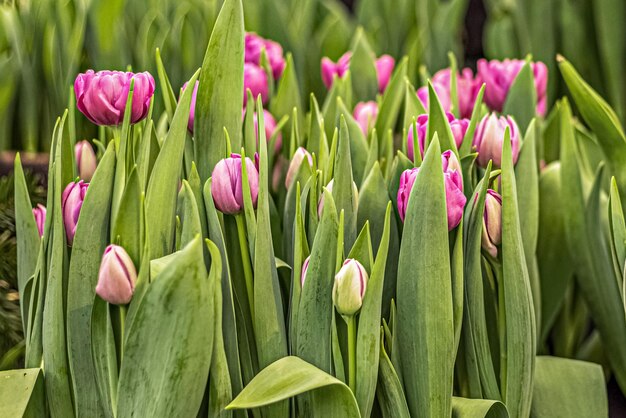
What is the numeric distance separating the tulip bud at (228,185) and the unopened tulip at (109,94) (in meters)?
0.09

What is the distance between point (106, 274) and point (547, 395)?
0.47 m

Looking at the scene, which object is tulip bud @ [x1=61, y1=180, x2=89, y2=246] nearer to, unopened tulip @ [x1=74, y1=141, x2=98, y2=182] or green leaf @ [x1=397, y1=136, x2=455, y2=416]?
unopened tulip @ [x1=74, y1=141, x2=98, y2=182]

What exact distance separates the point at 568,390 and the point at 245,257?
37 cm

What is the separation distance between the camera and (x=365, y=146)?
0.89 m

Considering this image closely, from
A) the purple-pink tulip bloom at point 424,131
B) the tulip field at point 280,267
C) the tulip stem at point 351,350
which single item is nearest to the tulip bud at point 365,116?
the tulip field at point 280,267

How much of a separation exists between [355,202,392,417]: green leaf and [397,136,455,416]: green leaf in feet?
0.11

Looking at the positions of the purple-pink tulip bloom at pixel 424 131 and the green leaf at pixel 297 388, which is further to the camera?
the purple-pink tulip bloom at pixel 424 131

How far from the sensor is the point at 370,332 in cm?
66

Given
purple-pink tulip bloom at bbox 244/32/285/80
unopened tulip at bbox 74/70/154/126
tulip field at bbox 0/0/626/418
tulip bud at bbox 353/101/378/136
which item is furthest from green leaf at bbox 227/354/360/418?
purple-pink tulip bloom at bbox 244/32/285/80

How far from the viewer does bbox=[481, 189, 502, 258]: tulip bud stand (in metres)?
0.73

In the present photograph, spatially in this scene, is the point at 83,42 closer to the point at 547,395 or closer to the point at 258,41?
the point at 258,41

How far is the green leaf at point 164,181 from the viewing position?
2.26 ft

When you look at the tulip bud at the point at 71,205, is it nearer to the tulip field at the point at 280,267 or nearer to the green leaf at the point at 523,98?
the tulip field at the point at 280,267

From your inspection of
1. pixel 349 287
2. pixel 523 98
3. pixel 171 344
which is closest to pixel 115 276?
pixel 171 344
